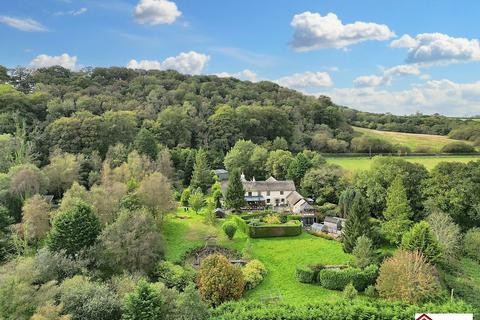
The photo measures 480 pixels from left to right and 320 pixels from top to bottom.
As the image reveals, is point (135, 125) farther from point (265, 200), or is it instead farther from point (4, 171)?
point (265, 200)

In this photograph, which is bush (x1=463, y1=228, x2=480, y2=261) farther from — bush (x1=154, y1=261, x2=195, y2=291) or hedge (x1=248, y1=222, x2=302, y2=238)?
bush (x1=154, y1=261, x2=195, y2=291)

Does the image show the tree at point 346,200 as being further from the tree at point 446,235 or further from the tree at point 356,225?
the tree at point 446,235

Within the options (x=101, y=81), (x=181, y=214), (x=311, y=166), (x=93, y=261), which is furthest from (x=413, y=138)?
(x=101, y=81)

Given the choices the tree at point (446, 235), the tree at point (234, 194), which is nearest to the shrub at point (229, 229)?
the tree at point (234, 194)

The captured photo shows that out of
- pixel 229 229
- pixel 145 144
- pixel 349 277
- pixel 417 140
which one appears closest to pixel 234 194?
pixel 229 229

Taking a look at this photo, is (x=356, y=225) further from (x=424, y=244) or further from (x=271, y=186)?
(x=271, y=186)
